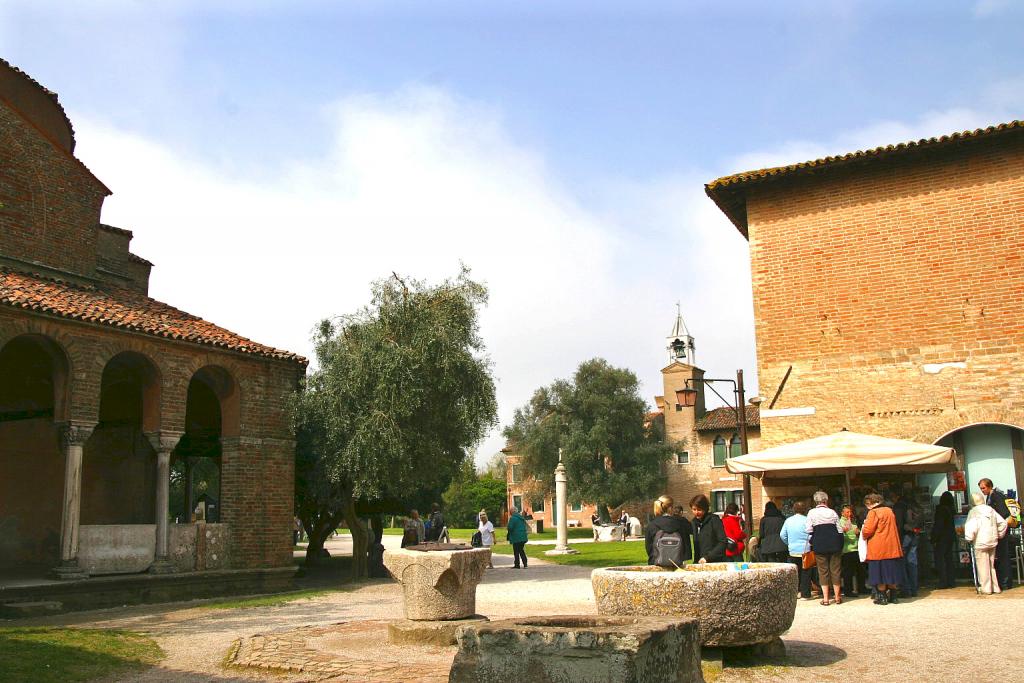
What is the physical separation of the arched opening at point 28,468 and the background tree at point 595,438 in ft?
114

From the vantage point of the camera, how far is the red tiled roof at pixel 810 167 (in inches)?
590

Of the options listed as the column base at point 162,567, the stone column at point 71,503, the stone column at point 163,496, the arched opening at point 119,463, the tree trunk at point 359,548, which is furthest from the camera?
the arched opening at point 119,463

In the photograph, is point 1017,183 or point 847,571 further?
point 1017,183

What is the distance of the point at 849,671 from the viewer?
7.12 m

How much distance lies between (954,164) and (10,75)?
65.2 feet

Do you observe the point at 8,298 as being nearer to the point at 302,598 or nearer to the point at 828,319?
the point at 302,598

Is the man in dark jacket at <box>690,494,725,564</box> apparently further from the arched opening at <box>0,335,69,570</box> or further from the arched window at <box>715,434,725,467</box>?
the arched window at <box>715,434,725,467</box>

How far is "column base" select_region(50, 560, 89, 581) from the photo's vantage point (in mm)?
14133

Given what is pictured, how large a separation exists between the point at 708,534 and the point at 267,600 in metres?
8.35

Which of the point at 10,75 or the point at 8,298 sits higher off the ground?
the point at 10,75

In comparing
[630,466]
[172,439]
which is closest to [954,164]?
[172,439]

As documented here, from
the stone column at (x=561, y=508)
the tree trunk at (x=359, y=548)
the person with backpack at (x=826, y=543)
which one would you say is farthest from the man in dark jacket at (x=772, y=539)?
the stone column at (x=561, y=508)

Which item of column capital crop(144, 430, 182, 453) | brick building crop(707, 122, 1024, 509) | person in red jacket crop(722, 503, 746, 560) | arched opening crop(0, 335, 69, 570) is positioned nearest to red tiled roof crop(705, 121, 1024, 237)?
brick building crop(707, 122, 1024, 509)

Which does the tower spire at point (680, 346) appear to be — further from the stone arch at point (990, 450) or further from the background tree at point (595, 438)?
the stone arch at point (990, 450)
